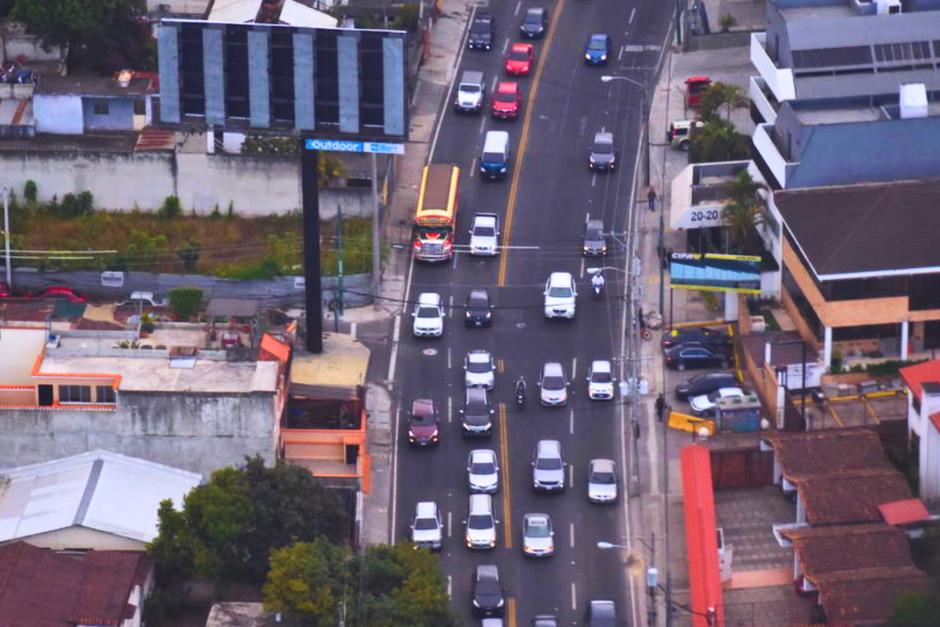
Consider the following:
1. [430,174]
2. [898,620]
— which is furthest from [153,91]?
[898,620]

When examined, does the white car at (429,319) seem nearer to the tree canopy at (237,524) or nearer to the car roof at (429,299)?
the car roof at (429,299)

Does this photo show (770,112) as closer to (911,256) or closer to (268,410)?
(911,256)

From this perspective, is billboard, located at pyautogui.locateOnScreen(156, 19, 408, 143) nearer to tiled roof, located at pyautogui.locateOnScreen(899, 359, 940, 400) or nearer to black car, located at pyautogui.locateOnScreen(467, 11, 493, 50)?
tiled roof, located at pyautogui.locateOnScreen(899, 359, 940, 400)

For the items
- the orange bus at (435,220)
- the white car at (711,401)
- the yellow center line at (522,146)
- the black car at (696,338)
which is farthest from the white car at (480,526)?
the orange bus at (435,220)

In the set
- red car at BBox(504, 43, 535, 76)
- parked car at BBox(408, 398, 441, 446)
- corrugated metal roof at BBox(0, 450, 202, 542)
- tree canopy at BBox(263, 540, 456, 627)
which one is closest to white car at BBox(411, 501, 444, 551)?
tree canopy at BBox(263, 540, 456, 627)

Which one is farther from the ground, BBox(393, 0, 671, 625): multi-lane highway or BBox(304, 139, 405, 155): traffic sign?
BBox(304, 139, 405, 155): traffic sign
